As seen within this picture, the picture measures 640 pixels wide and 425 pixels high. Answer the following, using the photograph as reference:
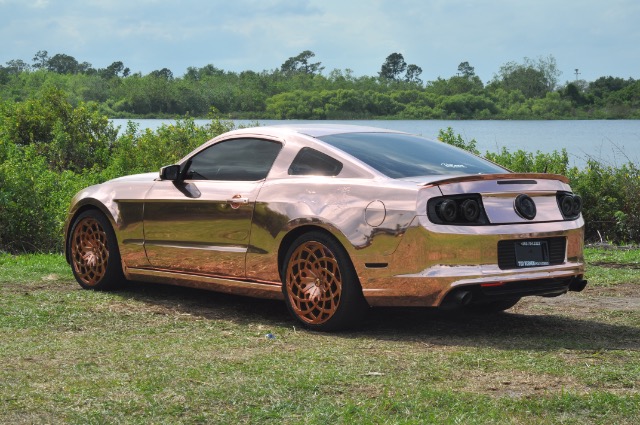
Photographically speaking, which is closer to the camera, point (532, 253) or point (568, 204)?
point (532, 253)

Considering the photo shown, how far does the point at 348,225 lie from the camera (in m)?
7.32

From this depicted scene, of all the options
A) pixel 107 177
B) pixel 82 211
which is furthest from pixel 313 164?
Result: pixel 107 177

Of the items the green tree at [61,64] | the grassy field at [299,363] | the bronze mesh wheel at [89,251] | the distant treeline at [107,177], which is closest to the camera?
the grassy field at [299,363]

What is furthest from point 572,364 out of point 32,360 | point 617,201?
point 617,201

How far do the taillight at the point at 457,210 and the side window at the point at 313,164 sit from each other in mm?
950

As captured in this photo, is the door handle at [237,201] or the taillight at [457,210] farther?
the door handle at [237,201]

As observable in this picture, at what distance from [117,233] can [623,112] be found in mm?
71822

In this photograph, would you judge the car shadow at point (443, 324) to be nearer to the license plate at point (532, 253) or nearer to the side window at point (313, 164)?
the license plate at point (532, 253)

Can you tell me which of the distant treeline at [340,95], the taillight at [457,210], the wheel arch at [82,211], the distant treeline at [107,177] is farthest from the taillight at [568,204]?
the distant treeline at [340,95]

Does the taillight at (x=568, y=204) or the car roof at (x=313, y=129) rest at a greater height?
the car roof at (x=313, y=129)

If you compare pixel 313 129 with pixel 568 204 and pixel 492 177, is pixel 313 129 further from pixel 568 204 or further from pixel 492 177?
pixel 568 204

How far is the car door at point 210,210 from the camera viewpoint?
8.22 meters

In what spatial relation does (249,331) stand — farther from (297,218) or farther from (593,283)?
(593,283)

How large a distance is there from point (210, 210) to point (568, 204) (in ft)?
9.44
